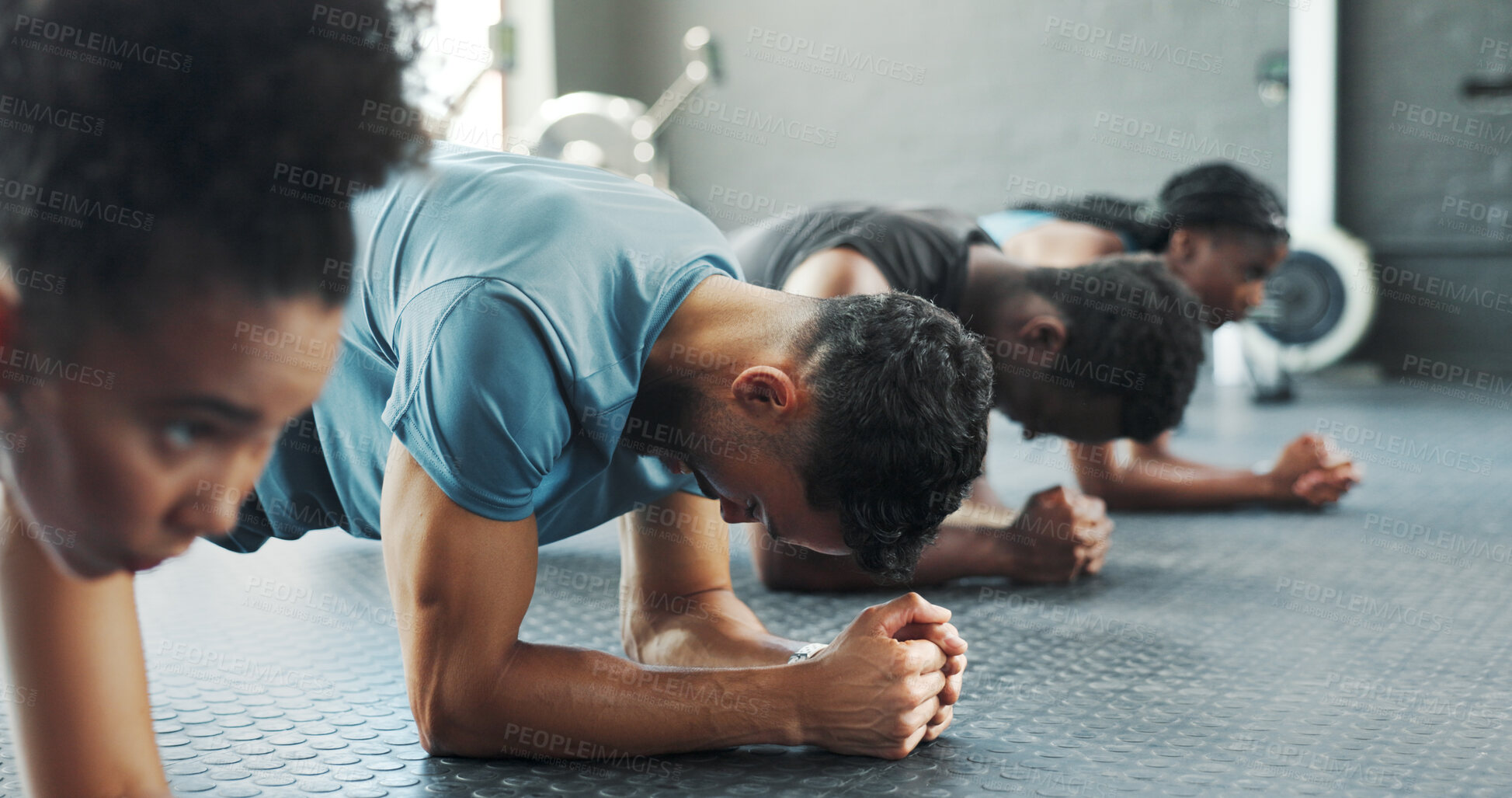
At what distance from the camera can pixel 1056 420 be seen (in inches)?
66.2

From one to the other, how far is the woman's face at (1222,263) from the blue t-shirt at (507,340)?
1.68 m

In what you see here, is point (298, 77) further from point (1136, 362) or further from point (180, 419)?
point (1136, 362)

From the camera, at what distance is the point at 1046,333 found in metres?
1.67

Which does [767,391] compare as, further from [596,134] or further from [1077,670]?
[596,134]

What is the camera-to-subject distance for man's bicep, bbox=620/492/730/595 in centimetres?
132

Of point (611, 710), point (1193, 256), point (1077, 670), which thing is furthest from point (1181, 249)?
point (611, 710)

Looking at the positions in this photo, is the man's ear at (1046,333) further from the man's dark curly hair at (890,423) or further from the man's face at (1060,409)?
the man's dark curly hair at (890,423)

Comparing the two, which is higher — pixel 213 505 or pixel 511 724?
pixel 213 505

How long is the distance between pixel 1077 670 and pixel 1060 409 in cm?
48

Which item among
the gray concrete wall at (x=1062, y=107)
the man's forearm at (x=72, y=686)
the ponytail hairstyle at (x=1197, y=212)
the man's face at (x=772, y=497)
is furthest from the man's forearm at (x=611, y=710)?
the gray concrete wall at (x=1062, y=107)

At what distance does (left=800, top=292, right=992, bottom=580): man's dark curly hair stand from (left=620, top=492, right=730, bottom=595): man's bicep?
1.25 feet

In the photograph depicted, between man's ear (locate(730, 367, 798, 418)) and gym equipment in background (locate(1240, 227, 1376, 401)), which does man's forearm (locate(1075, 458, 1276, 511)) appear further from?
gym equipment in background (locate(1240, 227, 1376, 401))

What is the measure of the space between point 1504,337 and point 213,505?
17.4ft

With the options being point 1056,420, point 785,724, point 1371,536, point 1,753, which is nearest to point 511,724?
point 785,724
